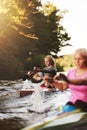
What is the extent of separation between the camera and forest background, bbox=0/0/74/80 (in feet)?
129

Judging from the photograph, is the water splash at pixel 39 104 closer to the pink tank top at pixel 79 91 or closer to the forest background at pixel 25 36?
the pink tank top at pixel 79 91

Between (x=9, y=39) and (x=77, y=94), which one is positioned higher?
(x=9, y=39)

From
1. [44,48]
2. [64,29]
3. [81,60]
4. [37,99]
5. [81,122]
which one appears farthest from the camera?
[64,29]

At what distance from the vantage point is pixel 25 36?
46094 mm

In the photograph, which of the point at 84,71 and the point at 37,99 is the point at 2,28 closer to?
the point at 37,99

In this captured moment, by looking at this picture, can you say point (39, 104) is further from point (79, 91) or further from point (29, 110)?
point (79, 91)

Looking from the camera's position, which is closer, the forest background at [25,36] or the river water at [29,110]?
the river water at [29,110]

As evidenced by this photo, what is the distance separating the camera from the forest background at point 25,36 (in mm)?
39453

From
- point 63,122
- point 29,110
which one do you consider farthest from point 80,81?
point 29,110

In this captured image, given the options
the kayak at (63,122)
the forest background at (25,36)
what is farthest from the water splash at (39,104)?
the forest background at (25,36)

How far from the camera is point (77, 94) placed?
5273mm

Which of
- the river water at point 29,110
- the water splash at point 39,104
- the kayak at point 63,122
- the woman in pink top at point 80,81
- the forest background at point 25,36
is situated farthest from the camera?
the forest background at point 25,36

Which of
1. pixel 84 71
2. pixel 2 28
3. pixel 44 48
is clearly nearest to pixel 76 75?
pixel 84 71

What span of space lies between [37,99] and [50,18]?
52.4 m
